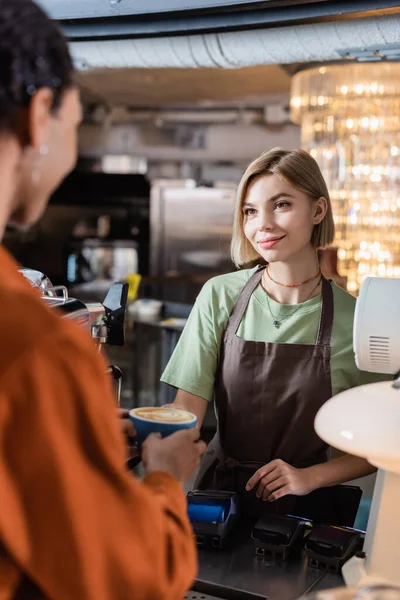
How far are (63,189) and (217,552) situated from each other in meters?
6.87

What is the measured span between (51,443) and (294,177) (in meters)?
1.23

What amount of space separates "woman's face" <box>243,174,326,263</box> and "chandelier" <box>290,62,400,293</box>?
13.7 feet

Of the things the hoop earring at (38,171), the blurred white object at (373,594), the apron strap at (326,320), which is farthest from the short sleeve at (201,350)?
the hoop earring at (38,171)

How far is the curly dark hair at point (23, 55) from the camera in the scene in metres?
0.81

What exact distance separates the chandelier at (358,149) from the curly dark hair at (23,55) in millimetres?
5118

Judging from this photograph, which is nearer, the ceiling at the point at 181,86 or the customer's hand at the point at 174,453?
the customer's hand at the point at 174,453

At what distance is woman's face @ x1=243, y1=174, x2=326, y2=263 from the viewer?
70.0 inches

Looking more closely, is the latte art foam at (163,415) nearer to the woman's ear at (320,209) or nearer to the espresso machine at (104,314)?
the espresso machine at (104,314)

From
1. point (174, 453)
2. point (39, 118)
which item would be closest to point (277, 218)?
point (174, 453)

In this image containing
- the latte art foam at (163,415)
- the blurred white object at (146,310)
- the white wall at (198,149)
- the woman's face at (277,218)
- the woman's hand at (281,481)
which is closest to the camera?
the latte art foam at (163,415)

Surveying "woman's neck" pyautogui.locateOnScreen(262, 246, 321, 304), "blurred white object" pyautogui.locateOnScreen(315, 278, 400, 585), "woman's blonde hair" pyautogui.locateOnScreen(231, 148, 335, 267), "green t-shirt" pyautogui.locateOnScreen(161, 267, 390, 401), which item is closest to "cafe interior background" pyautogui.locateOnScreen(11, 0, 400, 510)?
"woman's blonde hair" pyautogui.locateOnScreen(231, 148, 335, 267)

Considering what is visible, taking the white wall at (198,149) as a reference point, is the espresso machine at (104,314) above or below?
below

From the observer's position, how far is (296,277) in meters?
1.86

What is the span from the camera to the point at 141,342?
6.21 meters
